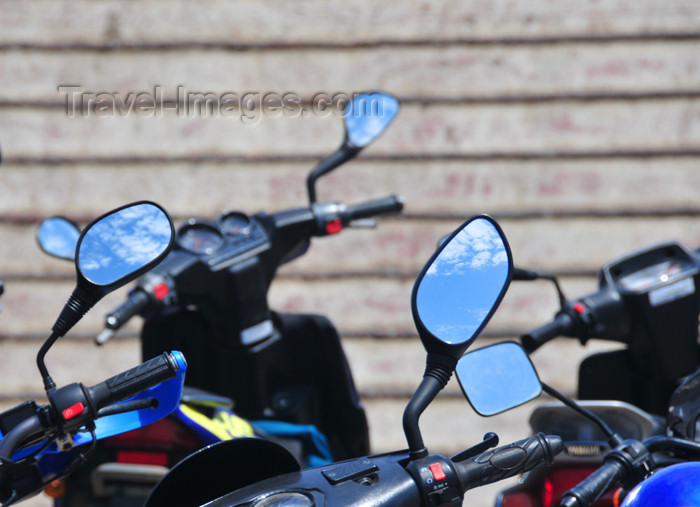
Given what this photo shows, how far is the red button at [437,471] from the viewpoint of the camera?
3.10 ft

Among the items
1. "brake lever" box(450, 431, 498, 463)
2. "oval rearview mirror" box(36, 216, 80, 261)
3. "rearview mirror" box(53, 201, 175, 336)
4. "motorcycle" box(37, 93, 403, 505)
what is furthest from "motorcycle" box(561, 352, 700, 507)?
"oval rearview mirror" box(36, 216, 80, 261)

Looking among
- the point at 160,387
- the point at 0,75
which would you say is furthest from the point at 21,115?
the point at 160,387

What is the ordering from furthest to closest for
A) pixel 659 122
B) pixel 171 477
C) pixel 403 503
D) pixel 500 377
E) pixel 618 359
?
1. pixel 659 122
2. pixel 618 359
3. pixel 500 377
4. pixel 171 477
5. pixel 403 503

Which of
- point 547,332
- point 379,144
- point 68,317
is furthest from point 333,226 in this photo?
point 379,144

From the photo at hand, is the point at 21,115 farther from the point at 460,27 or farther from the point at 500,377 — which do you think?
the point at 500,377

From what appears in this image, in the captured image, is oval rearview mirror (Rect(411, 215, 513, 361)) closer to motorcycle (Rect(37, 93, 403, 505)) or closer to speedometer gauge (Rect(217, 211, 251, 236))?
motorcycle (Rect(37, 93, 403, 505))

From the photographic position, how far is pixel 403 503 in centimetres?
92

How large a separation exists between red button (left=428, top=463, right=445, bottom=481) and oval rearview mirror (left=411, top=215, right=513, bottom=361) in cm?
14

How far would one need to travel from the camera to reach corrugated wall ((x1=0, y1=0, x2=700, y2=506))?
303cm

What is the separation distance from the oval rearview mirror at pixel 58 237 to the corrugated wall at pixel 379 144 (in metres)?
1.29

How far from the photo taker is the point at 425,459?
973 mm

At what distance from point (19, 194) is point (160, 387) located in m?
2.34

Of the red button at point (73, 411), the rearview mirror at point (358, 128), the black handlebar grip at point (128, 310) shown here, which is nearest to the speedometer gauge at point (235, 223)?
the rearview mirror at point (358, 128)

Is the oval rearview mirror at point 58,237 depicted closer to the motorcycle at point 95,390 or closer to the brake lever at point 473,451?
the motorcycle at point 95,390
